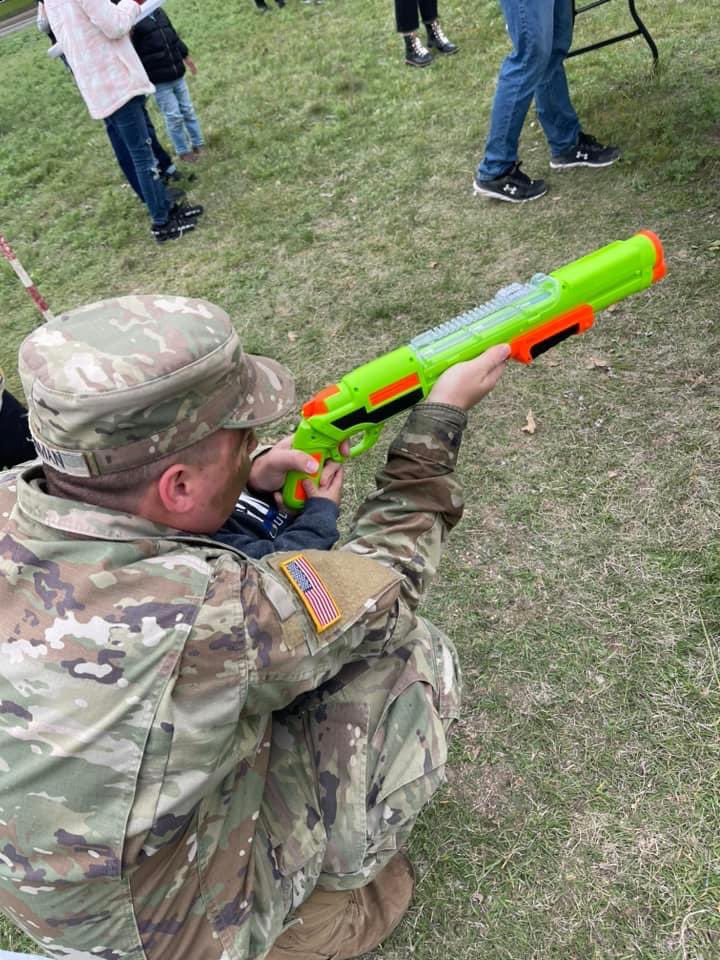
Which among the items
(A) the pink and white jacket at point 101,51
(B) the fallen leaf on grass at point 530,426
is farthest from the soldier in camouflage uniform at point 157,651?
(A) the pink and white jacket at point 101,51

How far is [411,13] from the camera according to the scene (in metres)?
7.06

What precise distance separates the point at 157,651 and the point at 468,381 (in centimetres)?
122

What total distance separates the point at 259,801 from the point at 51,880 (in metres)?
0.50

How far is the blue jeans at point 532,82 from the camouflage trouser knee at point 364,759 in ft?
12.8

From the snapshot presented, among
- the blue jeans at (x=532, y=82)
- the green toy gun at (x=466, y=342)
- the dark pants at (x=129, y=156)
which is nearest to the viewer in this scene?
the green toy gun at (x=466, y=342)

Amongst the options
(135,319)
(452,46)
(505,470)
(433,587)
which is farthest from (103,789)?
(452,46)

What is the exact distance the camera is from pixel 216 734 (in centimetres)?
138

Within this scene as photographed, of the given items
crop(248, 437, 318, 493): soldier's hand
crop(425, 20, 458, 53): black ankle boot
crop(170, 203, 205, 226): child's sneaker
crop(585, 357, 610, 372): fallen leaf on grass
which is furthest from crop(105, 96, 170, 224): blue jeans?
crop(248, 437, 318, 493): soldier's hand

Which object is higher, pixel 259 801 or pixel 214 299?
pixel 259 801

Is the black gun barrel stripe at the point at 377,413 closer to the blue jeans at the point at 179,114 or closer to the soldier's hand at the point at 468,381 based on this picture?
the soldier's hand at the point at 468,381

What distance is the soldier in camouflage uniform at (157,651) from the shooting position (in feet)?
4.29

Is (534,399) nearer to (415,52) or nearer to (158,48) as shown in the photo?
(158,48)

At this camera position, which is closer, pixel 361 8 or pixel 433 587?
pixel 433 587

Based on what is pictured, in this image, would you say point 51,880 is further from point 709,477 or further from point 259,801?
point 709,477
